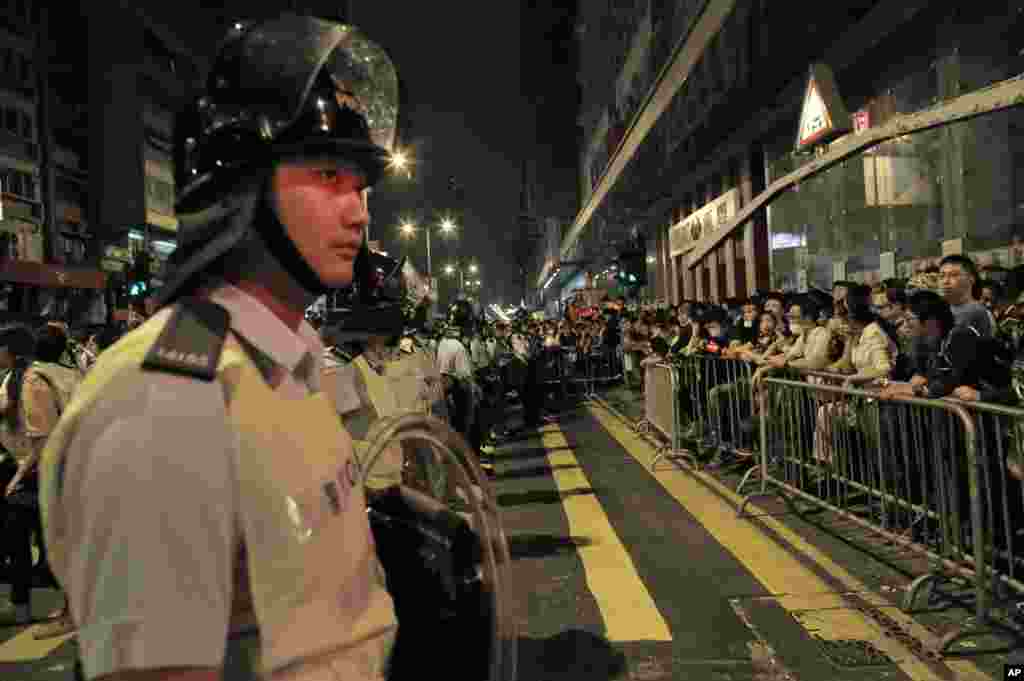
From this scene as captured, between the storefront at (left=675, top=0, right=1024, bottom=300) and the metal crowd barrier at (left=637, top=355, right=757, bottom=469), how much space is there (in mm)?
1451

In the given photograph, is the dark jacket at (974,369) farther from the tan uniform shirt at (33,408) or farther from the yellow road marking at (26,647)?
the tan uniform shirt at (33,408)

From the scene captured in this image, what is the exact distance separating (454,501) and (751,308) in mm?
10441

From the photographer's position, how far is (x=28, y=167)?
4081 centimetres

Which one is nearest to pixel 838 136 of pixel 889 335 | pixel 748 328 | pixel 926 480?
pixel 889 335

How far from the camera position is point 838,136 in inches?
363

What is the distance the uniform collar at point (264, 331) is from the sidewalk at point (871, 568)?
398 cm

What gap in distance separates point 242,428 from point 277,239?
1.27 ft

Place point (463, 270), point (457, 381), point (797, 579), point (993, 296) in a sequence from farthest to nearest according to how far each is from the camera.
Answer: point (463, 270) < point (457, 381) < point (993, 296) < point (797, 579)

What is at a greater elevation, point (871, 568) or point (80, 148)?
point (80, 148)

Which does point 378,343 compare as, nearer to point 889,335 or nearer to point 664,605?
point 664,605

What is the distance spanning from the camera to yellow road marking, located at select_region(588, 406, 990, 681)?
4.25 metres

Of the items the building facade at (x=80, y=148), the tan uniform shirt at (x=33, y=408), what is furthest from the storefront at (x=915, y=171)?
the building facade at (x=80, y=148)

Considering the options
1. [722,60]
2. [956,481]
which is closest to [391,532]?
[956,481]

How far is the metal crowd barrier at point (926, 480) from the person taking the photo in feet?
14.8
